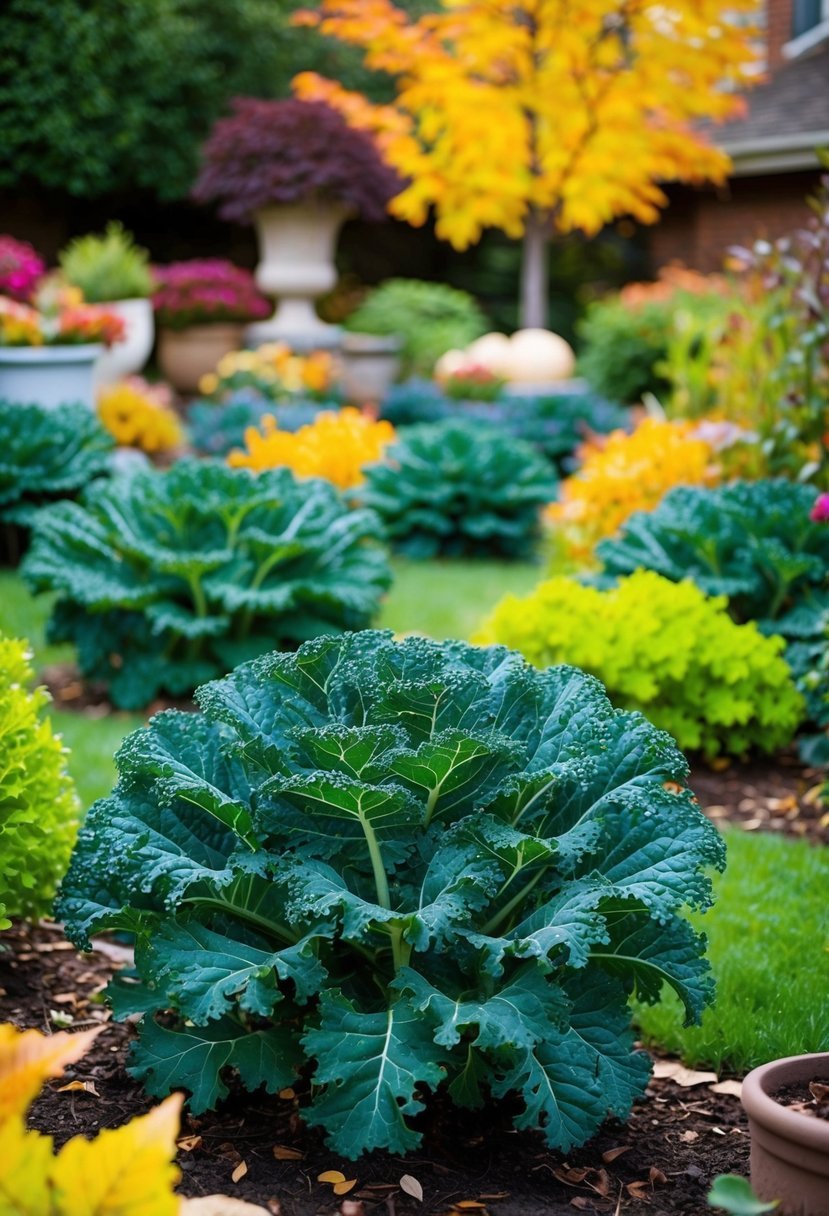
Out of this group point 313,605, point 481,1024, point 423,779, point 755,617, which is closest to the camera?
point 481,1024

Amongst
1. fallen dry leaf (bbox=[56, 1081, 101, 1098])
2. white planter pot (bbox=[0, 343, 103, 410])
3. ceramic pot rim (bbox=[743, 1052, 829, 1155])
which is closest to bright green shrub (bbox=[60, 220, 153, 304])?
white planter pot (bbox=[0, 343, 103, 410])

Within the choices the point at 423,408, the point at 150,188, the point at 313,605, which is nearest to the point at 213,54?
the point at 150,188

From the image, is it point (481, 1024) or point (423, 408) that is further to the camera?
point (423, 408)

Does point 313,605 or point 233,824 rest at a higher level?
point 233,824

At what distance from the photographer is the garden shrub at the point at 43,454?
7.34 meters

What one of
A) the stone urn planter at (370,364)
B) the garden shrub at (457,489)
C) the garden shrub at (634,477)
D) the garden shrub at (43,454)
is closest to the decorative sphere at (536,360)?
the stone urn planter at (370,364)

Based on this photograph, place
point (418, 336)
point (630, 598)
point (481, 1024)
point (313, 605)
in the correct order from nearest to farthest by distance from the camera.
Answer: point (481, 1024) < point (630, 598) < point (313, 605) < point (418, 336)

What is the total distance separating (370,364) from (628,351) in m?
2.68

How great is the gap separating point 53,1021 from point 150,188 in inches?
676

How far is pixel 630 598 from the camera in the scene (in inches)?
183

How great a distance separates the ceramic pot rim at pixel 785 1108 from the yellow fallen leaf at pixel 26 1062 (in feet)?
3.28

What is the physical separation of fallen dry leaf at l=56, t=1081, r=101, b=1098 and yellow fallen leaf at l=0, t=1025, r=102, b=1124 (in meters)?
0.93

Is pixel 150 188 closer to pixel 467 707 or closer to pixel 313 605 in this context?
pixel 313 605

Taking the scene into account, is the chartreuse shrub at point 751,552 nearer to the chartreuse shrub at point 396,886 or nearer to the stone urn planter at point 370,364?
the chartreuse shrub at point 396,886
